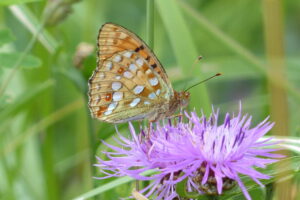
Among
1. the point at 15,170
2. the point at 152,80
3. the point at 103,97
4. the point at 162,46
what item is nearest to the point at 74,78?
the point at 103,97

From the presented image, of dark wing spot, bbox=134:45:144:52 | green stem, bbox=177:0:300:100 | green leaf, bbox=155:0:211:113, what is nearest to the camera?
dark wing spot, bbox=134:45:144:52

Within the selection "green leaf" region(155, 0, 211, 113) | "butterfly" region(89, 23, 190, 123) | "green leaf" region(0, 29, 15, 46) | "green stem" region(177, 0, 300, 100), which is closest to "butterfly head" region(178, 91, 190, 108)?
"butterfly" region(89, 23, 190, 123)

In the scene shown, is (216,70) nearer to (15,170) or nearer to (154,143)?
(15,170)

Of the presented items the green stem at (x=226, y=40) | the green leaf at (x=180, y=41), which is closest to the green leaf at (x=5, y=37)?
the green leaf at (x=180, y=41)

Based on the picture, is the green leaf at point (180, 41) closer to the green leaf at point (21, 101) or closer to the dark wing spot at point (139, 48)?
the dark wing spot at point (139, 48)

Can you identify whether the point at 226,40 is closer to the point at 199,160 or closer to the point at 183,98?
the point at 183,98

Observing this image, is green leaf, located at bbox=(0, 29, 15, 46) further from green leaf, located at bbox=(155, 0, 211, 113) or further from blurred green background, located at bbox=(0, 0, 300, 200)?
green leaf, located at bbox=(155, 0, 211, 113)
